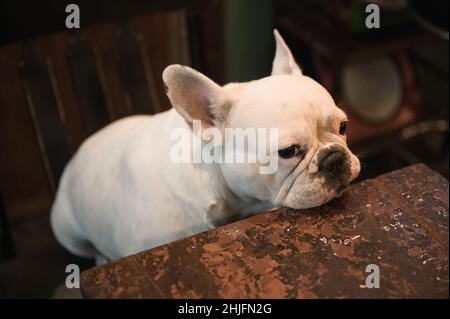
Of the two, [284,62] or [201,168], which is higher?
[284,62]

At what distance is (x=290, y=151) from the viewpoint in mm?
992

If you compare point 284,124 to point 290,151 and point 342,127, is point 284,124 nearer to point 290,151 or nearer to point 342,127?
point 290,151

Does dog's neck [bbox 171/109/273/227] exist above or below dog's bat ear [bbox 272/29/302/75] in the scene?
below

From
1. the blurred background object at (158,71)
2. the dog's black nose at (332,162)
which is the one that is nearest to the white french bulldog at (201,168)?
the dog's black nose at (332,162)

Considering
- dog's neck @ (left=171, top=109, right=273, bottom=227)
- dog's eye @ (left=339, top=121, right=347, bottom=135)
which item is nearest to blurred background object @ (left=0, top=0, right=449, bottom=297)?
dog's eye @ (left=339, top=121, right=347, bottom=135)

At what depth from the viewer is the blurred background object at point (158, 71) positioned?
1.53 m

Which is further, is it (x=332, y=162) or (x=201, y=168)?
(x=201, y=168)

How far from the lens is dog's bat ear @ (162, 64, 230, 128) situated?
0.99 m

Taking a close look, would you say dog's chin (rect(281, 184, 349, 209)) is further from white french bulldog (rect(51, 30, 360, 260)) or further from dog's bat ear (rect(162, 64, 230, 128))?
dog's bat ear (rect(162, 64, 230, 128))

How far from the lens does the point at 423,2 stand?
163cm

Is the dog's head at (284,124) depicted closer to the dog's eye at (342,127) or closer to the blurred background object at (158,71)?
the dog's eye at (342,127)

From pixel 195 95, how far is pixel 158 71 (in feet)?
3.33

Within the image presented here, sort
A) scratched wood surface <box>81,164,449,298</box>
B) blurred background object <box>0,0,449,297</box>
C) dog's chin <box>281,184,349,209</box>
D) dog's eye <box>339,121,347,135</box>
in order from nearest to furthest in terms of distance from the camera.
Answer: scratched wood surface <box>81,164,449,298</box>
dog's chin <box>281,184,349,209</box>
dog's eye <box>339,121,347,135</box>
blurred background object <box>0,0,449,297</box>

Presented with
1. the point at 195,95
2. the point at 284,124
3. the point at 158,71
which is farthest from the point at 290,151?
the point at 158,71
